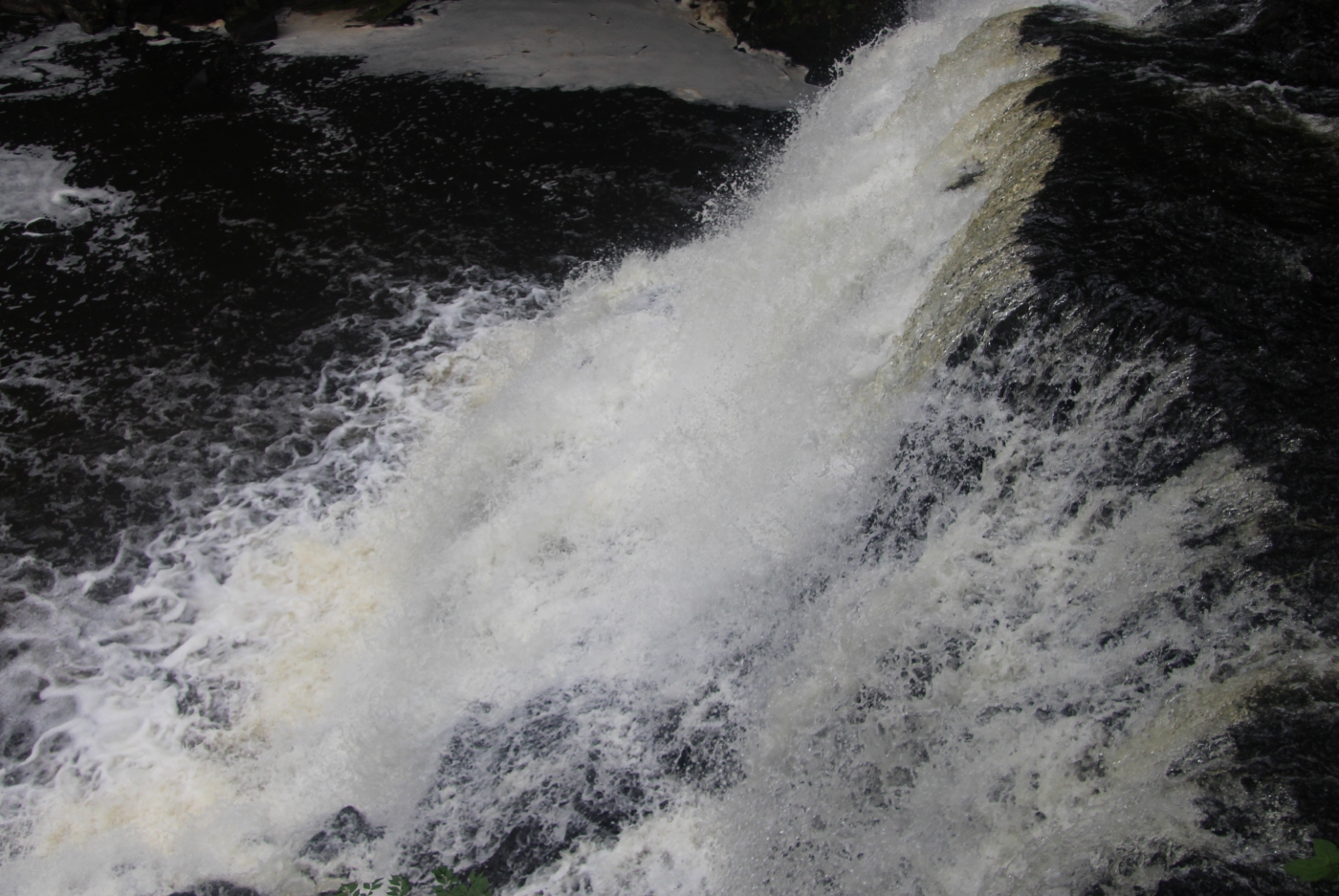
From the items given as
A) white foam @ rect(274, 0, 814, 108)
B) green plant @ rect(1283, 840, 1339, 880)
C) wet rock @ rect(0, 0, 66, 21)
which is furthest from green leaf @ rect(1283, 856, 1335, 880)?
wet rock @ rect(0, 0, 66, 21)

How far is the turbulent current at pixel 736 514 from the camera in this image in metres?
2.50

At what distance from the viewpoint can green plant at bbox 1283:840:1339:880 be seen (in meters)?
1.54

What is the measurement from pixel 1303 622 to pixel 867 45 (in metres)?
6.99

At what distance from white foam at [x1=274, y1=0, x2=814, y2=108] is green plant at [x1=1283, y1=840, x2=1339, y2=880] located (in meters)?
7.18

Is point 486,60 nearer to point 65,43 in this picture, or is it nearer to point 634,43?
point 634,43

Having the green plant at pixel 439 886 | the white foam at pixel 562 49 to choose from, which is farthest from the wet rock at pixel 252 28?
the green plant at pixel 439 886

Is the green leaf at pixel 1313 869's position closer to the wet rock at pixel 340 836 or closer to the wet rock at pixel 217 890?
→ the wet rock at pixel 340 836

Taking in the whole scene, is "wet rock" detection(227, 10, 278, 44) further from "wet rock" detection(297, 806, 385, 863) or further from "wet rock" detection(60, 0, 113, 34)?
"wet rock" detection(297, 806, 385, 863)

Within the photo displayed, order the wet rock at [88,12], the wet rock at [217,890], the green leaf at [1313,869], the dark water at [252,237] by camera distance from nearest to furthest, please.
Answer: the green leaf at [1313,869]
the wet rock at [217,890]
the dark water at [252,237]
the wet rock at [88,12]

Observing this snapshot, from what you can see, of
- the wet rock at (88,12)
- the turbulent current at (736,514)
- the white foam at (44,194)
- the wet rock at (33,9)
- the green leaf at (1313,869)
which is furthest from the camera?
the wet rock at (33,9)

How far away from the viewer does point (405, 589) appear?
3.90 meters

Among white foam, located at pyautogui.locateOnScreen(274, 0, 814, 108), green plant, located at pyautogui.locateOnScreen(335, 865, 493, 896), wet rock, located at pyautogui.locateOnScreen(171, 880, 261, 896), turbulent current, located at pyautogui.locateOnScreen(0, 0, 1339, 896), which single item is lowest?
wet rock, located at pyautogui.locateOnScreen(171, 880, 261, 896)

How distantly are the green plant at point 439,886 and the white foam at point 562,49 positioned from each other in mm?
6653

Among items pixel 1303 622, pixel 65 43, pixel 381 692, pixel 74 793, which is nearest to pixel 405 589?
pixel 381 692
